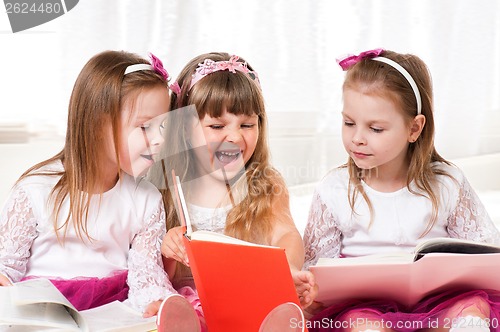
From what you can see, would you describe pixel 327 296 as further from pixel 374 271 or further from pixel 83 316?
pixel 83 316

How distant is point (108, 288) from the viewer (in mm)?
1513

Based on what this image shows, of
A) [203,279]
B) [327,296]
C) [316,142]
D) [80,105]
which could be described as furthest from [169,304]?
[316,142]

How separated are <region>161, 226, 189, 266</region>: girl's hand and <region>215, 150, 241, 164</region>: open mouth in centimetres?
18

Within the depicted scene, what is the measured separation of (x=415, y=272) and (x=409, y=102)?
408 millimetres

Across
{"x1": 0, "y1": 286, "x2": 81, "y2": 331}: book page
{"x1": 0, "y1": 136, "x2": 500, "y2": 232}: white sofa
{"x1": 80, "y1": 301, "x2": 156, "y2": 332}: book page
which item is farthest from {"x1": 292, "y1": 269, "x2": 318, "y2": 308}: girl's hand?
{"x1": 0, "y1": 136, "x2": 500, "y2": 232}: white sofa

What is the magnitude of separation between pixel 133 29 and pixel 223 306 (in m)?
1.16

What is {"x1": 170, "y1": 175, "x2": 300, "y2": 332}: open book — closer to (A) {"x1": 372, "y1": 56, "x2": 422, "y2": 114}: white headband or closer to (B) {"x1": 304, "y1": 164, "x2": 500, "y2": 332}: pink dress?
(B) {"x1": 304, "y1": 164, "x2": 500, "y2": 332}: pink dress

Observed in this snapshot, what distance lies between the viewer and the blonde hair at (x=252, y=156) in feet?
5.18

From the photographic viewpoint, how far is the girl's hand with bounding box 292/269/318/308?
4.32 feet

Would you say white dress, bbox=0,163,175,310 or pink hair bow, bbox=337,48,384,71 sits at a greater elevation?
pink hair bow, bbox=337,48,384,71

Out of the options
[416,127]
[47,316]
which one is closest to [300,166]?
[416,127]

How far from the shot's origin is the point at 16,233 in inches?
59.3

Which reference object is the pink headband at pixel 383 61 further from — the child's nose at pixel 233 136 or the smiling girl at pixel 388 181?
the child's nose at pixel 233 136

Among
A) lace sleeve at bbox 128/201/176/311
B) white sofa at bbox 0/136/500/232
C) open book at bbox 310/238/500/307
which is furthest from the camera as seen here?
white sofa at bbox 0/136/500/232
